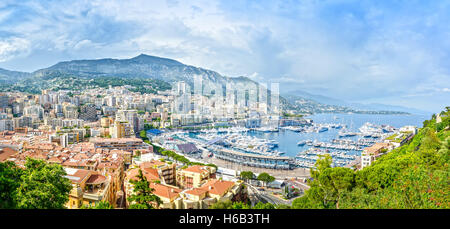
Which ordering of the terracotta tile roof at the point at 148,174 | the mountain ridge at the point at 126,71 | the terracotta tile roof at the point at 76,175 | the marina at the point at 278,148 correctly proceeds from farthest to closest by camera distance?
the mountain ridge at the point at 126,71
the marina at the point at 278,148
the terracotta tile roof at the point at 148,174
the terracotta tile roof at the point at 76,175

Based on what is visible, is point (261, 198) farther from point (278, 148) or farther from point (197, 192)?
point (278, 148)

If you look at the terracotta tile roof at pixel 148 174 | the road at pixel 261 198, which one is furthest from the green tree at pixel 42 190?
the road at pixel 261 198

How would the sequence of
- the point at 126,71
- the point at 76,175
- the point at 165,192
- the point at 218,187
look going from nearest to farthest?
the point at 76,175 → the point at 165,192 → the point at 218,187 → the point at 126,71

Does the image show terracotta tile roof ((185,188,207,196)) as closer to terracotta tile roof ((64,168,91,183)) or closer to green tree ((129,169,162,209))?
green tree ((129,169,162,209))

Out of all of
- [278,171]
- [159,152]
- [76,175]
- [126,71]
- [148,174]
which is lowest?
[278,171]

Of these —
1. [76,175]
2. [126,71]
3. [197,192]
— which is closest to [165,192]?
[197,192]

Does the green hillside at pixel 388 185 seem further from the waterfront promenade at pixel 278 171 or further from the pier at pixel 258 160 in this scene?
the pier at pixel 258 160

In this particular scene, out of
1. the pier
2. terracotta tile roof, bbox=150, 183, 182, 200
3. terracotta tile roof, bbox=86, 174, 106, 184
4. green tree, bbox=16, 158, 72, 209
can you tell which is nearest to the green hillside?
terracotta tile roof, bbox=150, 183, 182, 200

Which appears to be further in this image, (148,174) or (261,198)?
(261,198)

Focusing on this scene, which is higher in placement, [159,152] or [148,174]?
[148,174]

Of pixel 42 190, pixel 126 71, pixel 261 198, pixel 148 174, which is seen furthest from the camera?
pixel 126 71
